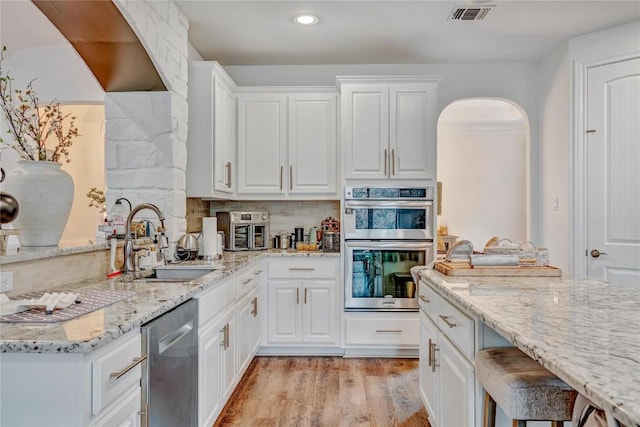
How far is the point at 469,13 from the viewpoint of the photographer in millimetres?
3092

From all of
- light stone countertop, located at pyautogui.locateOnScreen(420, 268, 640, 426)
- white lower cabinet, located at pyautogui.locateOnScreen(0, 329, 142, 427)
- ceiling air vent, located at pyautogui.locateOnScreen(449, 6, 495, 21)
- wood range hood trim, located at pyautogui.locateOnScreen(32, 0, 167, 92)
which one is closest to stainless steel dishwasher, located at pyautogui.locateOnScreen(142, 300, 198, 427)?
white lower cabinet, located at pyautogui.locateOnScreen(0, 329, 142, 427)

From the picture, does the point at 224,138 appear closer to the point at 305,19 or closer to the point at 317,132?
the point at 317,132

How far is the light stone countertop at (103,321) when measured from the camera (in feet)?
3.70

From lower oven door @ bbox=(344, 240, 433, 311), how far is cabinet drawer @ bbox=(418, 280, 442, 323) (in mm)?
1128

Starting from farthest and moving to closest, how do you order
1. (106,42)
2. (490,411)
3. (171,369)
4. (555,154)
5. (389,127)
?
(555,154) < (389,127) < (106,42) < (171,369) < (490,411)

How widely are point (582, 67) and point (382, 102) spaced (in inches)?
63.8

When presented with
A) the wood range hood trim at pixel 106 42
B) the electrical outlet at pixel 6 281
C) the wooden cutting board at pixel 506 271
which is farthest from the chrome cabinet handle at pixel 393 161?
the electrical outlet at pixel 6 281

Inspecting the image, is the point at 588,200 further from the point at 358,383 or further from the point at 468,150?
the point at 468,150

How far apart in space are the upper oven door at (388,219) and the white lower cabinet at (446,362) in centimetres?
118

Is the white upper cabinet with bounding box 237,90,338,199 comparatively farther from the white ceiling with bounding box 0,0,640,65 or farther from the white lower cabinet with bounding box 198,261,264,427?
the white lower cabinet with bounding box 198,261,264,427

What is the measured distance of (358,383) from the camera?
10.4 feet

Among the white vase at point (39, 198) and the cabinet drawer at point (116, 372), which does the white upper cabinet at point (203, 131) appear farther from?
the cabinet drawer at point (116, 372)

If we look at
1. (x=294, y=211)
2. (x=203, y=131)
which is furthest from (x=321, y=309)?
(x=203, y=131)

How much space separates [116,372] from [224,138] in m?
2.61
